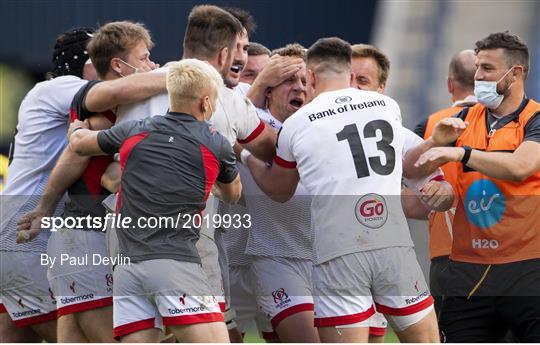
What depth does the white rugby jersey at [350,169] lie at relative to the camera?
5.67 m

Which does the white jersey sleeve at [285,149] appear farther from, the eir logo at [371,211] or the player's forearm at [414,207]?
the player's forearm at [414,207]

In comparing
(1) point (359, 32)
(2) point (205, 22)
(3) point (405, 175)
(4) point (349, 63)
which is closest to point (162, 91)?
(2) point (205, 22)

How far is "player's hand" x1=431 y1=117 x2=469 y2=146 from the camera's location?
19.6 ft

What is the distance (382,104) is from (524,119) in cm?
91

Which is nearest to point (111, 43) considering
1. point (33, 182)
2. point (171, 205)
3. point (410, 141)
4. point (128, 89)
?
point (128, 89)

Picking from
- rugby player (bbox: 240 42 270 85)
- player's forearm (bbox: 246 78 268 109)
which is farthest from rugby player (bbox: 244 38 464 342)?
rugby player (bbox: 240 42 270 85)

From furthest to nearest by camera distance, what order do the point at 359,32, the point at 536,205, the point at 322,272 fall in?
the point at 359,32 → the point at 536,205 → the point at 322,272

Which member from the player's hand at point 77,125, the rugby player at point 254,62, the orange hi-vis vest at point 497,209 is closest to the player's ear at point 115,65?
the player's hand at point 77,125

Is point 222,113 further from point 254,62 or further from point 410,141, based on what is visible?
point 254,62

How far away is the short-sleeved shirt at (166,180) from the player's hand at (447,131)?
1.36 meters

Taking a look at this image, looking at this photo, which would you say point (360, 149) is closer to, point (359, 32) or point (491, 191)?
point (491, 191)

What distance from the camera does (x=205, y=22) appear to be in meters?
5.86

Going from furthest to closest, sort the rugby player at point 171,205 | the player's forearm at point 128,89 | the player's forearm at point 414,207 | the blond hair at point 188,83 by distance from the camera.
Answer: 1. the player's forearm at point 414,207
2. the player's forearm at point 128,89
3. the blond hair at point 188,83
4. the rugby player at point 171,205

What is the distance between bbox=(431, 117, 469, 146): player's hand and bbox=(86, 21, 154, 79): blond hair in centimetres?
169
